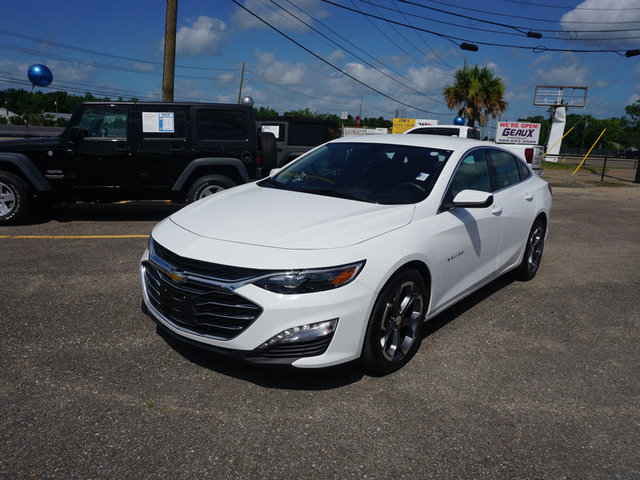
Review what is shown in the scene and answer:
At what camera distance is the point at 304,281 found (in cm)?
279

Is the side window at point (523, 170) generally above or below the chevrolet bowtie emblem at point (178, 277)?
above

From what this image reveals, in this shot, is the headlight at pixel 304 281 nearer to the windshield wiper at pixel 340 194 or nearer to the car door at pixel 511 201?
the windshield wiper at pixel 340 194

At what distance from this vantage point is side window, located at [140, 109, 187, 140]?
7.70m

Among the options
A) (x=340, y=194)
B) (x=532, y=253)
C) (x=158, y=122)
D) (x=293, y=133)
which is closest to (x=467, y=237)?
(x=340, y=194)

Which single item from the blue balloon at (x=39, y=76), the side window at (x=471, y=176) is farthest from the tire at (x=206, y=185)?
the blue balloon at (x=39, y=76)

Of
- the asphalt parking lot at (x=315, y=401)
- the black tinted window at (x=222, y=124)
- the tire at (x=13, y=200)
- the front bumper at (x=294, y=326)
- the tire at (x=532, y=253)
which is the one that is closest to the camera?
the asphalt parking lot at (x=315, y=401)

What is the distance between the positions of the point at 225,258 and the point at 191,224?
66 centimetres

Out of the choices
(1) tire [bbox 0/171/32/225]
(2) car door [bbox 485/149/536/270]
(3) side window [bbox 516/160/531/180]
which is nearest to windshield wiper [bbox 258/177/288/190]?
(2) car door [bbox 485/149/536/270]

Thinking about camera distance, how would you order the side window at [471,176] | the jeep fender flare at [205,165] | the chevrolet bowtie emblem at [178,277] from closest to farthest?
the chevrolet bowtie emblem at [178,277], the side window at [471,176], the jeep fender flare at [205,165]

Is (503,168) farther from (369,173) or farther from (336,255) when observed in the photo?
(336,255)

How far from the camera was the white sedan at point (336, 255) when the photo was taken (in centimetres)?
281

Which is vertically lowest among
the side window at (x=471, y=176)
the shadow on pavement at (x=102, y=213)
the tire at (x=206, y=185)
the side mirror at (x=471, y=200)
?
the shadow on pavement at (x=102, y=213)

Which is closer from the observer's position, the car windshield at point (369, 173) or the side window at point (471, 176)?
the car windshield at point (369, 173)

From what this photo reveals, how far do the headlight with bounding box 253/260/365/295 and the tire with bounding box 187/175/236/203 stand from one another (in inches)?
209
